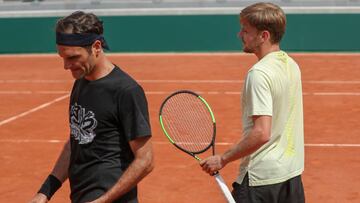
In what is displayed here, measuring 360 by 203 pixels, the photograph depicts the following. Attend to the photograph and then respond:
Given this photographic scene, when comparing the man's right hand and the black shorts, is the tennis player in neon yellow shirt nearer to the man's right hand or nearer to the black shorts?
the black shorts

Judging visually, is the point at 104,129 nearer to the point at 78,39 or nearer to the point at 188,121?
the point at 78,39

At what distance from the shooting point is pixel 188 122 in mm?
4852

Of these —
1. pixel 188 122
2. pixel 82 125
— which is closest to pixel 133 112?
pixel 82 125

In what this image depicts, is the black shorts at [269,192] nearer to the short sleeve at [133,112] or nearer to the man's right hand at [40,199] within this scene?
the short sleeve at [133,112]

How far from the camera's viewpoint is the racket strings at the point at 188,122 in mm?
4578

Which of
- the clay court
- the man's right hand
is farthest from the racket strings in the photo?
the clay court

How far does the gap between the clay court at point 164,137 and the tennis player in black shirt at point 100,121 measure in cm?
405

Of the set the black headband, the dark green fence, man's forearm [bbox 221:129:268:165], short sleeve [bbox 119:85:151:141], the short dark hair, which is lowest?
the dark green fence

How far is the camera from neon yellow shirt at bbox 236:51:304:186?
374 centimetres

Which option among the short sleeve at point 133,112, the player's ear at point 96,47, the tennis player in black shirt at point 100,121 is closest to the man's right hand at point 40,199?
the tennis player in black shirt at point 100,121

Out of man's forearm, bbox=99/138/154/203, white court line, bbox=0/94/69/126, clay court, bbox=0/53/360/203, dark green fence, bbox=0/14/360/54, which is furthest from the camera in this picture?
dark green fence, bbox=0/14/360/54

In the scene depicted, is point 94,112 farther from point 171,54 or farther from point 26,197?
point 171,54

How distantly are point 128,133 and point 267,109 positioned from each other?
838 millimetres

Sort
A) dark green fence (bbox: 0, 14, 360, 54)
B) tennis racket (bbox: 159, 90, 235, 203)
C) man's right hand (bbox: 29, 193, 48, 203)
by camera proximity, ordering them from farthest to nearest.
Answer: dark green fence (bbox: 0, 14, 360, 54) → tennis racket (bbox: 159, 90, 235, 203) → man's right hand (bbox: 29, 193, 48, 203)
